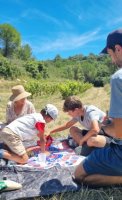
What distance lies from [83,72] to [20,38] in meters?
15.8

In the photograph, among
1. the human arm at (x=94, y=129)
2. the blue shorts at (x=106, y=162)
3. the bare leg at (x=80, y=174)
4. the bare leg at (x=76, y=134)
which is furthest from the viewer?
the bare leg at (x=76, y=134)

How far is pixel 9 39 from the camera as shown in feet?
231

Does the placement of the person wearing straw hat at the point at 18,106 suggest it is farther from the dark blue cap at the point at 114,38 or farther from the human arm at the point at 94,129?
the dark blue cap at the point at 114,38

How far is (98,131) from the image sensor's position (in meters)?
4.97

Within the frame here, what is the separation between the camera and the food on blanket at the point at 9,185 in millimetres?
3646

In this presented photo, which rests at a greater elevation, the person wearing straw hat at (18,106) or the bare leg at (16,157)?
the person wearing straw hat at (18,106)

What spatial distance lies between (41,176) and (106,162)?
0.90 m

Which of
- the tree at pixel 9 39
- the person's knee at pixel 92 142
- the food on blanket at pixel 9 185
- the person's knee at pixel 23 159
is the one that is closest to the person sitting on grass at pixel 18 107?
the person's knee at pixel 23 159

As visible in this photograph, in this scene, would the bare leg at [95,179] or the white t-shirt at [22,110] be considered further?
the white t-shirt at [22,110]

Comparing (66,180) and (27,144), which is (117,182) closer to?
(66,180)

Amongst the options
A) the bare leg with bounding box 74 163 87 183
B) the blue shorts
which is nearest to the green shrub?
the bare leg with bounding box 74 163 87 183

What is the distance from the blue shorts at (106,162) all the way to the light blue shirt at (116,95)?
1.87ft

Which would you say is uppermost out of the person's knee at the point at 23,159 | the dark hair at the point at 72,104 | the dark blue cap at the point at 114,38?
the dark blue cap at the point at 114,38

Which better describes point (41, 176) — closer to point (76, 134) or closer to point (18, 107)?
point (76, 134)
